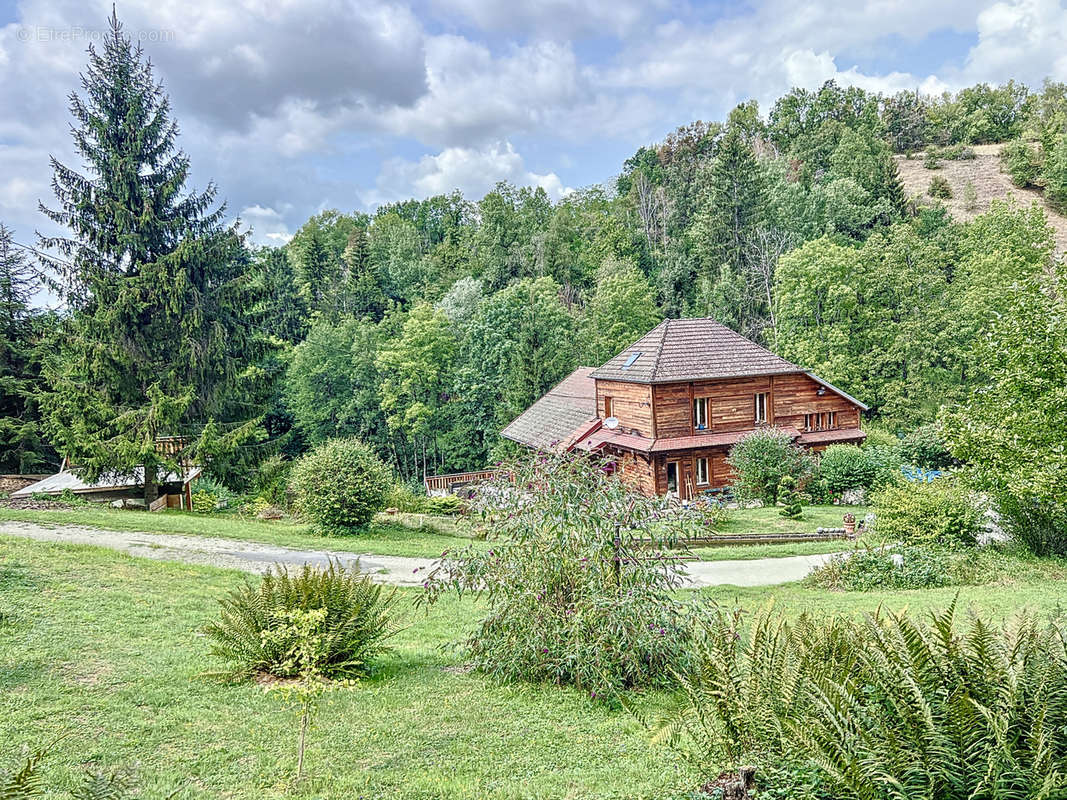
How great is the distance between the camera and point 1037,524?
12.8 meters

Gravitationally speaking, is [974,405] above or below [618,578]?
above

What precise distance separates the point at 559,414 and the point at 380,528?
596 inches

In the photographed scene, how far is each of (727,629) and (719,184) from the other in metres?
50.1

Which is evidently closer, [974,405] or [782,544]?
[974,405]

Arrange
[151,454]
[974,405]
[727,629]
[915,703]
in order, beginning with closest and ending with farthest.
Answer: [915,703], [727,629], [974,405], [151,454]

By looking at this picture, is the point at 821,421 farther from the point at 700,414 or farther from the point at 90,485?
the point at 90,485

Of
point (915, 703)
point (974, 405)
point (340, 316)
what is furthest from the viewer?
point (340, 316)

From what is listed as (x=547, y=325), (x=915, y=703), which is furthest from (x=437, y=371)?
(x=915, y=703)

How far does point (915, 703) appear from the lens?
352cm

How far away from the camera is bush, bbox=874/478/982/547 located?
13523 millimetres

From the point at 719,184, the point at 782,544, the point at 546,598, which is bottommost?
the point at 782,544

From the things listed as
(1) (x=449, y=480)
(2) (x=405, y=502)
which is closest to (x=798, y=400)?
(2) (x=405, y=502)

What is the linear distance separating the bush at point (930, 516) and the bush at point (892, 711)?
10954 mm

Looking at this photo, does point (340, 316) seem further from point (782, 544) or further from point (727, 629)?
point (727, 629)
